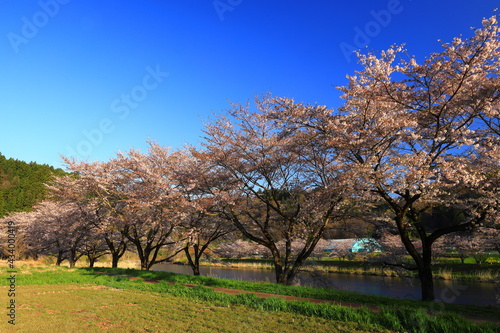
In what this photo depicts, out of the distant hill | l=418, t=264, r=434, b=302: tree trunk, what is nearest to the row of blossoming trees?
l=418, t=264, r=434, b=302: tree trunk

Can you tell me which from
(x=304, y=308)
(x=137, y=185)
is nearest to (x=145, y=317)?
(x=304, y=308)

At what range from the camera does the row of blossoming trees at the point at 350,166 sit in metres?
10.5

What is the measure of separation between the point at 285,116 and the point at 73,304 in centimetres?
1059

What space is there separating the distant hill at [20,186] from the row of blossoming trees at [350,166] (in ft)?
122

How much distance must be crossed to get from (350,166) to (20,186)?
2703 inches

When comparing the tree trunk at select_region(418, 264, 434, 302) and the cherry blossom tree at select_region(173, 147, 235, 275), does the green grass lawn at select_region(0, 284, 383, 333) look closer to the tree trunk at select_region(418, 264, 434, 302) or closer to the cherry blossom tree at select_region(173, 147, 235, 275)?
the cherry blossom tree at select_region(173, 147, 235, 275)

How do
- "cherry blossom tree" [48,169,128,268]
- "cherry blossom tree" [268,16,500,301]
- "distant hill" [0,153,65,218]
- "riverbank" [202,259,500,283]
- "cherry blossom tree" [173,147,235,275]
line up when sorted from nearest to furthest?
"cherry blossom tree" [268,16,500,301]
"cherry blossom tree" [173,147,235,275]
"cherry blossom tree" [48,169,128,268]
"riverbank" [202,259,500,283]
"distant hill" [0,153,65,218]

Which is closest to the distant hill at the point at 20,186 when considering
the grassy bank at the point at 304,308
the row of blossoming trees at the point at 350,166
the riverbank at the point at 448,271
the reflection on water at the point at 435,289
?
the row of blossoming trees at the point at 350,166

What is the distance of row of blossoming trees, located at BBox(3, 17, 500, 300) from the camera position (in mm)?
10516

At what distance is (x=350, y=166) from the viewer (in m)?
11.9

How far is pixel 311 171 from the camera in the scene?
17.1 metres

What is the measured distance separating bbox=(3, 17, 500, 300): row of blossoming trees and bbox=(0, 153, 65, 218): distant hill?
122ft

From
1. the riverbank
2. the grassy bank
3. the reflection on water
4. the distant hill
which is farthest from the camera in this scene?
the distant hill

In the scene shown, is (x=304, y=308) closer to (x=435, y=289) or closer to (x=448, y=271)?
(x=435, y=289)
